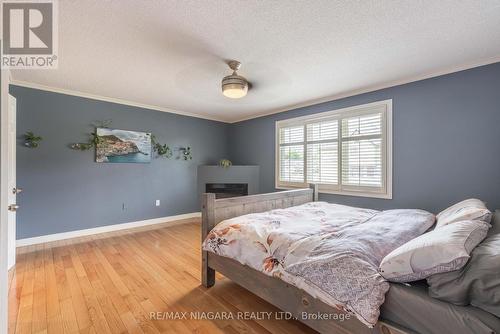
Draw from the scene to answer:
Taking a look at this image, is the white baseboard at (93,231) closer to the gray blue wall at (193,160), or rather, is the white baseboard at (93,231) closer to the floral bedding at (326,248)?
the gray blue wall at (193,160)

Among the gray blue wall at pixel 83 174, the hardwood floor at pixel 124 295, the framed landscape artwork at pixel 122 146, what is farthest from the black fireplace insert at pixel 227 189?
the hardwood floor at pixel 124 295

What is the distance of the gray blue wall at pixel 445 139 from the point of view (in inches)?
104

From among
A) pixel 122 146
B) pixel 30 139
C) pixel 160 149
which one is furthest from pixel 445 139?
pixel 30 139

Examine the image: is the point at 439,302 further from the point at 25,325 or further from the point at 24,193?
the point at 24,193

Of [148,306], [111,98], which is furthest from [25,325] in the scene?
[111,98]

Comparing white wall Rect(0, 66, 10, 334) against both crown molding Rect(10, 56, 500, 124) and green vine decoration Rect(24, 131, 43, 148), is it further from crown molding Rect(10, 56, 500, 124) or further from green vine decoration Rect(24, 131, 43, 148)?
crown molding Rect(10, 56, 500, 124)

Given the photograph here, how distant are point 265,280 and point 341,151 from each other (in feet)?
9.11

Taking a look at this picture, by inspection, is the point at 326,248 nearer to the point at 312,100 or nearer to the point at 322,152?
the point at 322,152

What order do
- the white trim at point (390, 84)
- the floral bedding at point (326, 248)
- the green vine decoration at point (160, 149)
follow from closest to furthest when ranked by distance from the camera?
the floral bedding at point (326, 248), the white trim at point (390, 84), the green vine decoration at point (160, 149)

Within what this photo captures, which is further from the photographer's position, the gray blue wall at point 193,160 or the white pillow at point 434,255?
the gray blue wall at point 193,160

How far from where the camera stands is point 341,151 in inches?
153

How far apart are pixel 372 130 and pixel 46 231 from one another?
5319 mm

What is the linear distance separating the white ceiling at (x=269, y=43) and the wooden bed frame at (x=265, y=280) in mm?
1581
